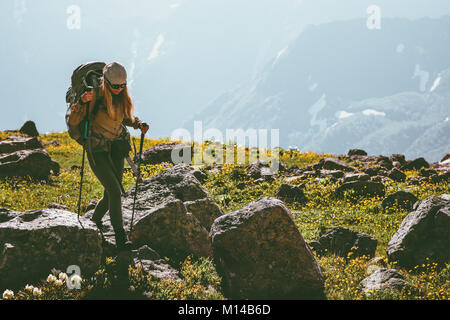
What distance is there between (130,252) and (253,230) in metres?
2.41

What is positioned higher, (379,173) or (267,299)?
(379,173)

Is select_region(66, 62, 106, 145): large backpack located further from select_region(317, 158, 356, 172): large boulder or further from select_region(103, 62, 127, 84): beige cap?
select_region(317, 158, 356, 172): large boulder

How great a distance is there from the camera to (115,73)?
688 centimetres

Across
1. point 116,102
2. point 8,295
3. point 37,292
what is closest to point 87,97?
point 116,102

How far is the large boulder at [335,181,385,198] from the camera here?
1497 cm

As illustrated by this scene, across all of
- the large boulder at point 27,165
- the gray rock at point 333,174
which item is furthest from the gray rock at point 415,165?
the large boulder at point 27,165

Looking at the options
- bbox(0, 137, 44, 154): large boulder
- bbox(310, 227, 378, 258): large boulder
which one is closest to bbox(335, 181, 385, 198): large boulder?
bbox(310, 227, 378, 258): large boulder

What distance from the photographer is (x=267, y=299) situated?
7.22m

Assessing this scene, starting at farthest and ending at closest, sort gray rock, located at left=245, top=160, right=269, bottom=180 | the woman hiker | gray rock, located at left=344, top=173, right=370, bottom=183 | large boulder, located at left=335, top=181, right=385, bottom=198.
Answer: gray rock, located at left=245, top=160, right=269, bottom=180 < gray rock, located at left=344, top=173, right=370, bottom=183 < large boulder, located at left=335, top=181, right=385, bottom=198 < the woman hiker

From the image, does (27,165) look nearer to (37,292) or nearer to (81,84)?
(81,84)

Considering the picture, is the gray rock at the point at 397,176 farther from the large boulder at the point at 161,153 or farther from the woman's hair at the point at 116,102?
the woman's hair at the point at 116,102

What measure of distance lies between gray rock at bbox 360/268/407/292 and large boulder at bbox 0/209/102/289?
4984 millimetres

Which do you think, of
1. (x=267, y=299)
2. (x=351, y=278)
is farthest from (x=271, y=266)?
(x=351, y=278)
